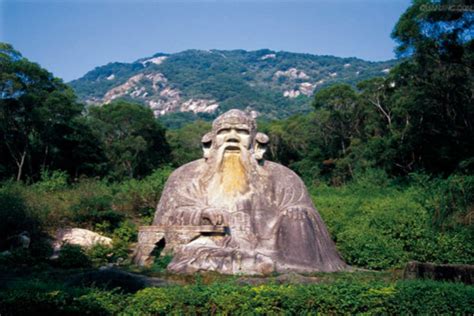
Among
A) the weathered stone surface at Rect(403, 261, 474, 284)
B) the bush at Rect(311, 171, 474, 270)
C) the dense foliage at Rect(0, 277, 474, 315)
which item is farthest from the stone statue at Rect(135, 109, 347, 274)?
the bush at Rect(311, 171, 474, 270)

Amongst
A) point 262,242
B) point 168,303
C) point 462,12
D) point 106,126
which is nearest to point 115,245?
point 262,242

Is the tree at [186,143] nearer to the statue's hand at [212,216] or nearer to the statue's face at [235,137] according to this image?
the statue's face at [235,137]

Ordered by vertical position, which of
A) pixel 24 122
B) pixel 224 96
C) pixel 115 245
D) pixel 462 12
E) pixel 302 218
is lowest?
pixel 115 245

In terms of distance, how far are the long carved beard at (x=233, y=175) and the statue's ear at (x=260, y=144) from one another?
0.43 m

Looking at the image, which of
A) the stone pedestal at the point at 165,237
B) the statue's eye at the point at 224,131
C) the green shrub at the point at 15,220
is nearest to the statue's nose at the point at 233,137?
the statue's eye at the point at 224,131

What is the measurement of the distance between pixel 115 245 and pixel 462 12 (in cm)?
1504

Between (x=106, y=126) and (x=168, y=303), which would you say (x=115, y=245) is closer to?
(x=168, y=303)

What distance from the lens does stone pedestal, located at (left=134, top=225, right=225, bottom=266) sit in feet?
31.3

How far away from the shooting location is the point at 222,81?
441 feet

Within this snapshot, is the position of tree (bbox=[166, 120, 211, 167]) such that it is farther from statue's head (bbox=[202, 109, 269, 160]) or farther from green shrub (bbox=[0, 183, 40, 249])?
statue's head (bbox=[202, 109, 269, 160])

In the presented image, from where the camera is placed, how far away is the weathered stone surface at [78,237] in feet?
45.1

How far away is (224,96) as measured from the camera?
12138 cm

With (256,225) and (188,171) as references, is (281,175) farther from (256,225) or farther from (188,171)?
(188,171)

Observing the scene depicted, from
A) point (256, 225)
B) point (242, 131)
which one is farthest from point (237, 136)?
point (256, 225)
